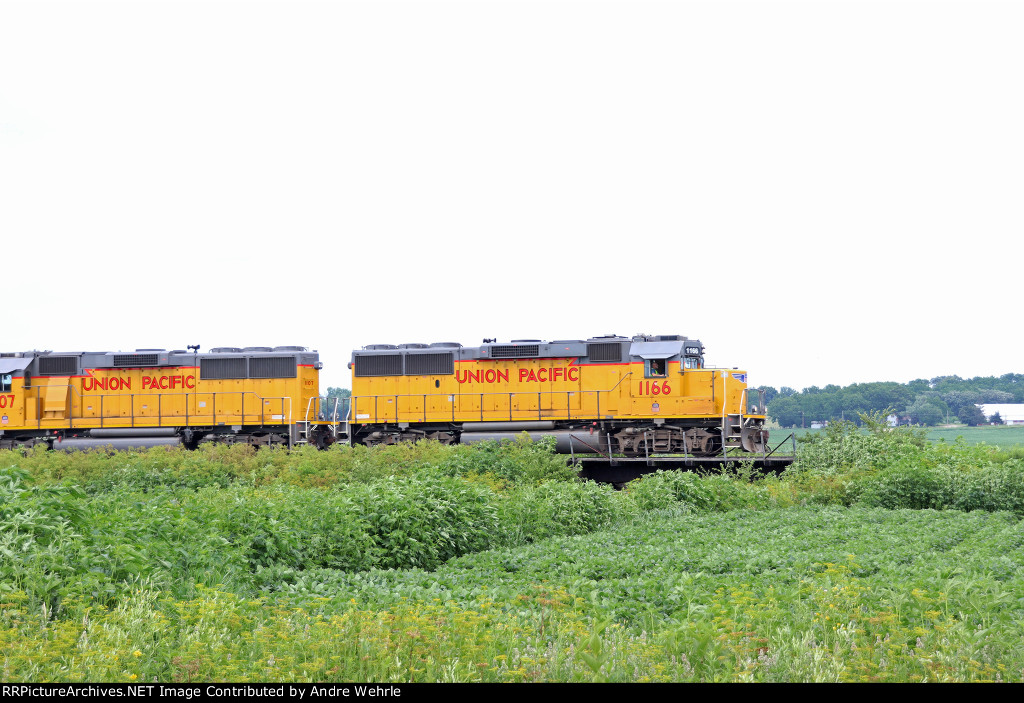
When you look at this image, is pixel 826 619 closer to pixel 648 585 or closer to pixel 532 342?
pixel 648 585

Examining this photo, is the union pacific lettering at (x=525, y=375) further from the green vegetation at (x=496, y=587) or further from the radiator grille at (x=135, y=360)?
the green vegetation at (x=496, y=587)

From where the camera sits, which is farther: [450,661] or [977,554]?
[977,554]

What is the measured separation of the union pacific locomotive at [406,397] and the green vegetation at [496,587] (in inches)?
369

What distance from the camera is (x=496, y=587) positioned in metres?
8.38

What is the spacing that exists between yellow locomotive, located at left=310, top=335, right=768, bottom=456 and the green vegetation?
9.24 m

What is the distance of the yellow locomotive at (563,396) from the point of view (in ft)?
82.1

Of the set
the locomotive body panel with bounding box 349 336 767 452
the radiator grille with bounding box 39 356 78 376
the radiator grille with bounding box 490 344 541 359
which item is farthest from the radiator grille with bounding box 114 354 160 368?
the radiator grille with bounding box 490 344 541 359

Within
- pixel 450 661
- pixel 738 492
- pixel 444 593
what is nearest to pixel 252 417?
pixel 738 492

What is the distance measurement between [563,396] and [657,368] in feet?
9.69

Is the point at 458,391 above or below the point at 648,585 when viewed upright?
above

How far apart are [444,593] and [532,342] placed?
19007mm

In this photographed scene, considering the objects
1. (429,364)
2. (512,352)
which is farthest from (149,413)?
(512,352)

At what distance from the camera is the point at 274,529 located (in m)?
9.09

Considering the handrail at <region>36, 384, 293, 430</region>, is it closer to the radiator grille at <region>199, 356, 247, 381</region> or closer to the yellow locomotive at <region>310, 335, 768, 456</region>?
the radiator grille at <region>199, 356, 247, 381</region>
